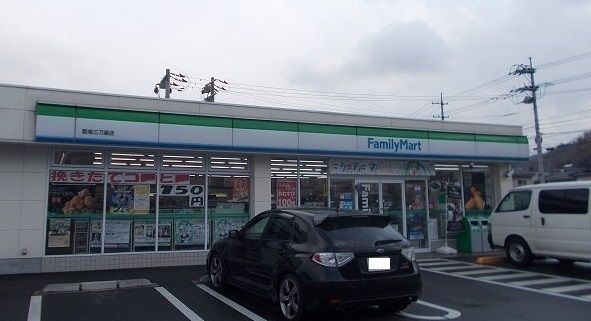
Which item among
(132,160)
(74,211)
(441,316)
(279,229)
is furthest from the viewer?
(132,160)

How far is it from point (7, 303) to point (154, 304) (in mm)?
2439

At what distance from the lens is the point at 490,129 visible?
17.2m

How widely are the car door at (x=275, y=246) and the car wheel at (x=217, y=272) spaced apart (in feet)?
5.31

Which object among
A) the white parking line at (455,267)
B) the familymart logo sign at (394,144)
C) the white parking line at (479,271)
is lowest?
the white parking line at (479,271)

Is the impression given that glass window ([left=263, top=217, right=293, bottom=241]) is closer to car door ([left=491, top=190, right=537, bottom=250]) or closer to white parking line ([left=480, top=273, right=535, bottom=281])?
white parking line ([left=480, top=273, right=535, bottom=281])

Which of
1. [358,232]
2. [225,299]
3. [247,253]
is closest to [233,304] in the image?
[225,299]

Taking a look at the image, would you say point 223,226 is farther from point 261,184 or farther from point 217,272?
point 217,272

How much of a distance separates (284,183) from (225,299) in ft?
20.1

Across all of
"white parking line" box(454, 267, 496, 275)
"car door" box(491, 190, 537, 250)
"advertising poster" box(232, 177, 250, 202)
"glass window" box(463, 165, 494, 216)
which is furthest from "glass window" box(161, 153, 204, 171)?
"glass window" box(463, 165, 494, 216)

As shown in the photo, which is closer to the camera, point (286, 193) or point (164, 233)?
point (164, 233)

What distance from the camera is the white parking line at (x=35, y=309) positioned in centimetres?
711

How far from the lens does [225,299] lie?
838 centimetres

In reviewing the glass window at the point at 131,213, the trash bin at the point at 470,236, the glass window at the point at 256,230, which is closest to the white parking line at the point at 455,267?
the trash bin at the point at 470,236

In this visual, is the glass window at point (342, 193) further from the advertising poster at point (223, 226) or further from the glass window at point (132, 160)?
the glass window at point (132, 160)
